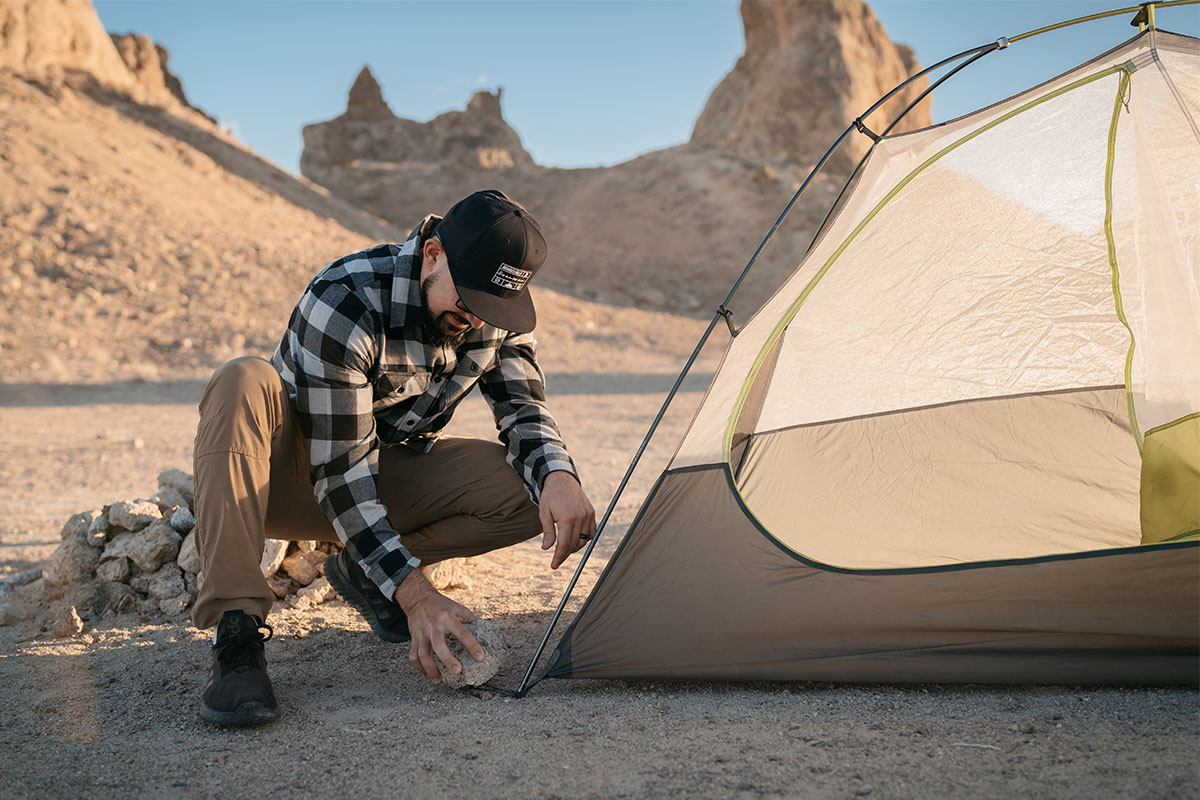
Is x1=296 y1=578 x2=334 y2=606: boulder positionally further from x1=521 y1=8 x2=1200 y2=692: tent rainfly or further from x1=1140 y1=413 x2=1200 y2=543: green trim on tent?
x1=1140 y1=413 x2=1200 y2=543: green trim on tent

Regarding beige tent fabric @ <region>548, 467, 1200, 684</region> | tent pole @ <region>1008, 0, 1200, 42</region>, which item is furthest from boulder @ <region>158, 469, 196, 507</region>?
tent pole @ <region>1008, 0, 1200, 42</region>

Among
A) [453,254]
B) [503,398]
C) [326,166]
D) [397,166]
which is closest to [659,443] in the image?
[503,398]

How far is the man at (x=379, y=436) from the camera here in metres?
2.36

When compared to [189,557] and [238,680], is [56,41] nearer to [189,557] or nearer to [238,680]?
Answer: [189,557]

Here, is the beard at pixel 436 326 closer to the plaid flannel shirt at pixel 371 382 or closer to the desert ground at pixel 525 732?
the plaid flannel shirt at pixel 371 382

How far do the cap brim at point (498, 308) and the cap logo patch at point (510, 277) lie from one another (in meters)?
0.04

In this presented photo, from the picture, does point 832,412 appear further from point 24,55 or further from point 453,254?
point 24,55

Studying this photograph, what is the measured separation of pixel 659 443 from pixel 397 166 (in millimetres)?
21688

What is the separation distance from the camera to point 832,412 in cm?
366

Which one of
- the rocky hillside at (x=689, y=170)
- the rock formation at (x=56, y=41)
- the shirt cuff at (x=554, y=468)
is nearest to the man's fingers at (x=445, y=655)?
the shirt cuff at (x=554, y=468)

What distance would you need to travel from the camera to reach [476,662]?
248 cm

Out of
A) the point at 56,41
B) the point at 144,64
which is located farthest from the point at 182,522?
the point at 144,64

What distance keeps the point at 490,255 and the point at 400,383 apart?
55cm

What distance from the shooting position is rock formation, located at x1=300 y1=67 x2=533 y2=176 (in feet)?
104
